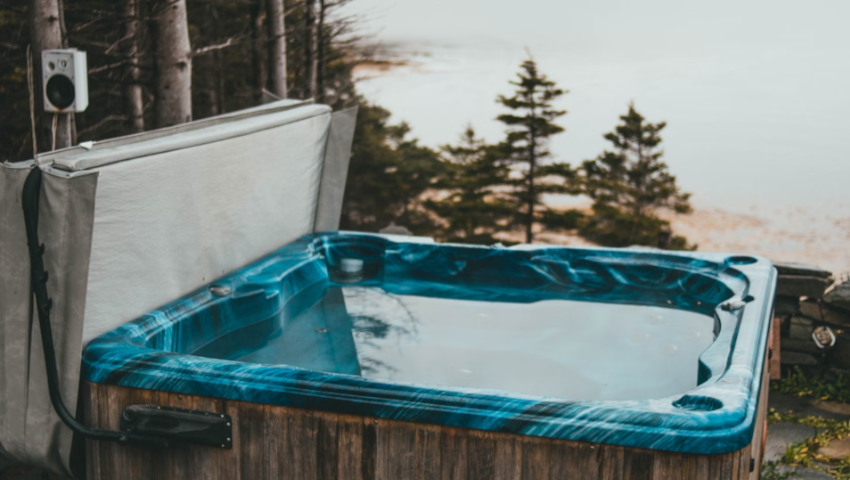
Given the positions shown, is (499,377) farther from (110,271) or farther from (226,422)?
(110,271)

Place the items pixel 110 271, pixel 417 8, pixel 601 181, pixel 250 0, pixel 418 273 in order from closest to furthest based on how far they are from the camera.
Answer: pixel 110 271
pixel 418 273
pixel 250 0
pixel 601 181
pixel 417 8

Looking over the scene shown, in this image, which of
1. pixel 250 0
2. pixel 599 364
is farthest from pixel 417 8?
pixel 599 364

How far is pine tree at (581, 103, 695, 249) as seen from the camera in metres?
11.9

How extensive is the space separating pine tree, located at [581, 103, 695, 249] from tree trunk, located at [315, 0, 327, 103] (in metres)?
5.65

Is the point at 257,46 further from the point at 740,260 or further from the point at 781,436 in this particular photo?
the point at 781,436

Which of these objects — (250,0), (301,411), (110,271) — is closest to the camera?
(301,411)

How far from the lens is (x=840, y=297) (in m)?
3.82

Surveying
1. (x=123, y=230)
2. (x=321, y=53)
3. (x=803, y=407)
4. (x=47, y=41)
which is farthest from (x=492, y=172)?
(x=123, y=230)

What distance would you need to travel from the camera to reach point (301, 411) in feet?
6.04

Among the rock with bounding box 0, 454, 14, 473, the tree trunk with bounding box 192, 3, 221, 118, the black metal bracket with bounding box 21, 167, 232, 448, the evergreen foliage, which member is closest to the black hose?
the black metal bracket with bounding box 21, 167, 232, 448

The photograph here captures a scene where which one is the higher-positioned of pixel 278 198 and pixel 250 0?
pixel 250 0

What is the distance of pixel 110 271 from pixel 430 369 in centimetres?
110

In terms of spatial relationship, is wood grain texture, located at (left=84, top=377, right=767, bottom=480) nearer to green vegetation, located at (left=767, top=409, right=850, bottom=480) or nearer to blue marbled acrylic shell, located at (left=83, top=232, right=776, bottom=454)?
blue marbled acrylic shell, located at (left=83, top=232, right=776, bottom=454)

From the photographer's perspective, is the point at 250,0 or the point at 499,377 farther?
the point at 250,0
